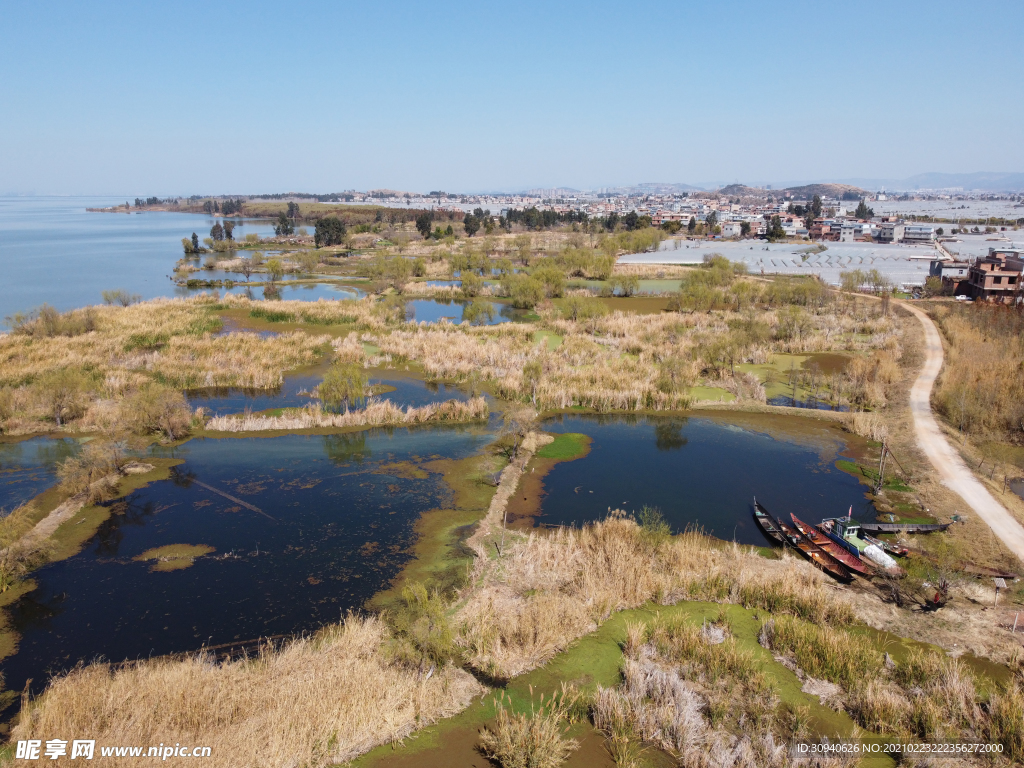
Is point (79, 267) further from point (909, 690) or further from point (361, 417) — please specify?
point (909, 690)

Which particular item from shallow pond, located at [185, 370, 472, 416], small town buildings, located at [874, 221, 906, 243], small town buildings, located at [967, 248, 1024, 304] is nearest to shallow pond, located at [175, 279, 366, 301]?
shallow pond, located at [185, 370, 472, 416]

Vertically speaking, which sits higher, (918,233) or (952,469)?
(918,233)

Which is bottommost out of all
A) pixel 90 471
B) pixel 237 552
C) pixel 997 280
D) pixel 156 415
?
pixel 237 552

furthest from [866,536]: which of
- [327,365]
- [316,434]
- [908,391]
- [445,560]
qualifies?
[327,365]

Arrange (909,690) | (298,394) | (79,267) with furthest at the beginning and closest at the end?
(79,267), (298,394), (909,690)

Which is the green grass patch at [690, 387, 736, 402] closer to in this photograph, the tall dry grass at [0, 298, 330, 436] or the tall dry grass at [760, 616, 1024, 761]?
the tall dry grass at [760, 616, 1024, 761]

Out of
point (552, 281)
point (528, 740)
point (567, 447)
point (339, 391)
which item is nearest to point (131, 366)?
point (339, 391)
